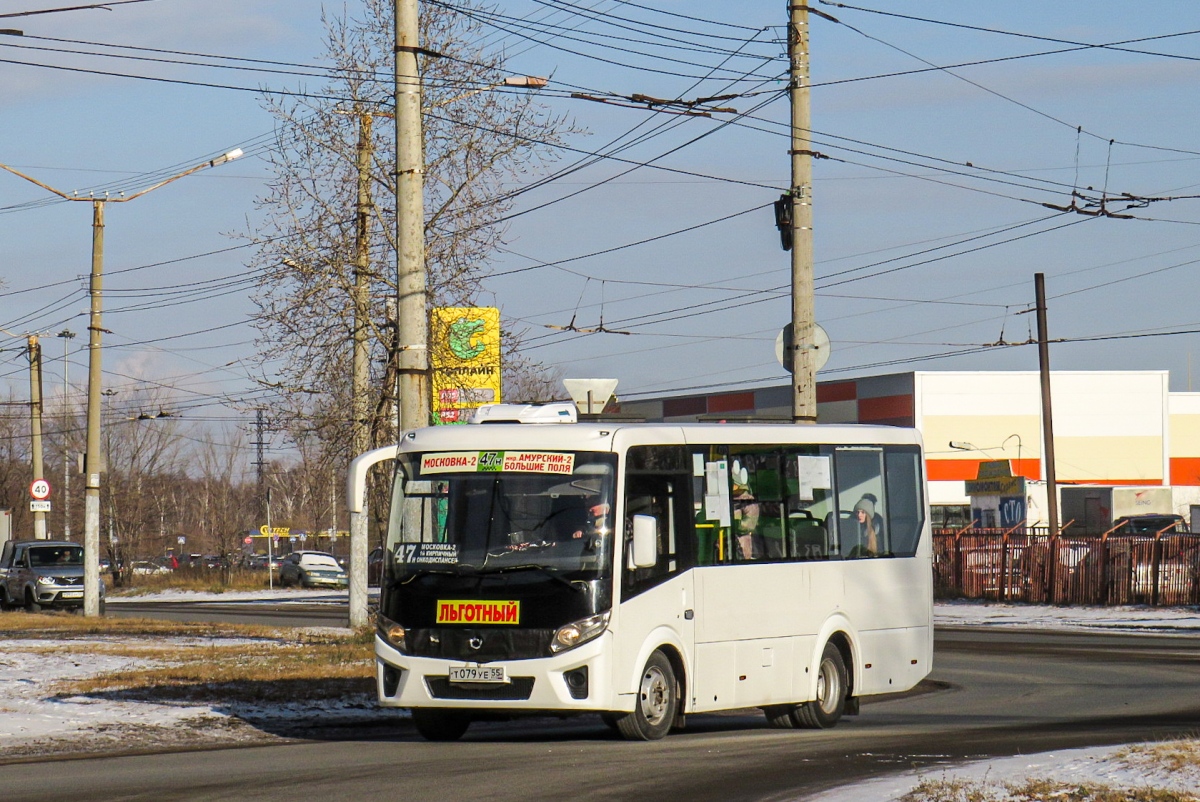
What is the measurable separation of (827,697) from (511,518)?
12.0 ft

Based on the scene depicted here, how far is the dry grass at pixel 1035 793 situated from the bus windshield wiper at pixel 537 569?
12.0ft

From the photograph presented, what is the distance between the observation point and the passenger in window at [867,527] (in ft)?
49.5

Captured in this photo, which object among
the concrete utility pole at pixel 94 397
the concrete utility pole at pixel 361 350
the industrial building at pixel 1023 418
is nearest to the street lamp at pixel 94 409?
the concrete utility pole at pixel 94 397

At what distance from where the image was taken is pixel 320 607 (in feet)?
139

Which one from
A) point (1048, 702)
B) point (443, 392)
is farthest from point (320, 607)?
point (1048, 702)

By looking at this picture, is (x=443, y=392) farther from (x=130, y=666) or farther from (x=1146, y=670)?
(x=1146, y=670)

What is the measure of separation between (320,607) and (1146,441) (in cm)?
5193

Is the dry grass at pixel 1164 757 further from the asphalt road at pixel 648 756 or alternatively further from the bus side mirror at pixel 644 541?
the bus side mirror at pixel 644 541

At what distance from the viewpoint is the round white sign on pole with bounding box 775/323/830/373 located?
20891mm

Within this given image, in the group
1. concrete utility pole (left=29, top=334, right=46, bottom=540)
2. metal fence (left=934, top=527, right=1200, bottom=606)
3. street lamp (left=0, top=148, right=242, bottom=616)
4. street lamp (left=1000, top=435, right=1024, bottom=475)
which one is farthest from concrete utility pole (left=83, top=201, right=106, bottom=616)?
street lamp (left=1000, top=435, right=1024, bottom=475)

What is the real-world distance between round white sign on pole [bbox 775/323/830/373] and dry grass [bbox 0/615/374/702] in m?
6.31

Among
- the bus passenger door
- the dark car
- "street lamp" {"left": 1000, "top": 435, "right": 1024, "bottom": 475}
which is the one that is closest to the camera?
the bus passenger door

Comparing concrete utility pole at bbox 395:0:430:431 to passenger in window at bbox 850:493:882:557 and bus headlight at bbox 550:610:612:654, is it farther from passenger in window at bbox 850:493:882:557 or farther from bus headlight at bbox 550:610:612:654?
bus headlight at bbox 550:610:612:654

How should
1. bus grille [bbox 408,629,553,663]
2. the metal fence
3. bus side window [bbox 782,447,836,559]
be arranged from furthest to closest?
the metal fence
bus side window [bbox 782,447,836,559]
bus grille [bbox 408,629,553,663]
